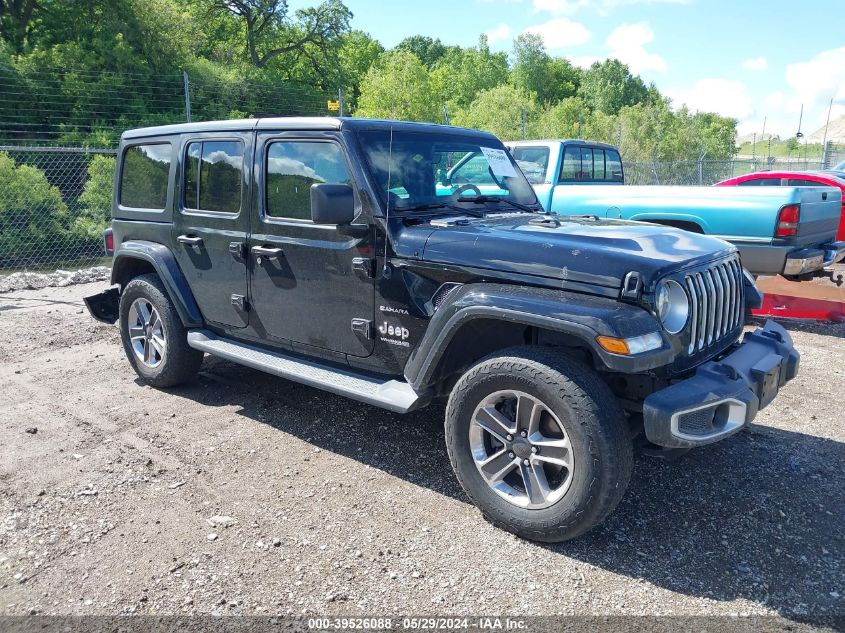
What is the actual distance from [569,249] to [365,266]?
1.18m

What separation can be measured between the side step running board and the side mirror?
926 millimetres

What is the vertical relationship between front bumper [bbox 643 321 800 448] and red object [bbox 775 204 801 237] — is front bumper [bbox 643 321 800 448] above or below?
below

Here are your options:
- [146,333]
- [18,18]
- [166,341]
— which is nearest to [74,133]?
[18,18]

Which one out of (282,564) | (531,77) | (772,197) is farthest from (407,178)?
(531,77)

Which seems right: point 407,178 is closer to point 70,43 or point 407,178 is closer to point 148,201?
point 148,201

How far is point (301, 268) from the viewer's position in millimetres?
4164

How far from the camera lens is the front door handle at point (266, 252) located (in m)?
4.27

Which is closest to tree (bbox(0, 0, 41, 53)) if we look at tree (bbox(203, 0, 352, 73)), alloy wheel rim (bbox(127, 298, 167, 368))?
tree (bbox(203, 0, 352, 73))

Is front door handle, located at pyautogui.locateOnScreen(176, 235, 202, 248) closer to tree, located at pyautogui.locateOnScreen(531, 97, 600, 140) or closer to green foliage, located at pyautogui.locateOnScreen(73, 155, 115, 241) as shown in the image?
green foliage, located at pyautogui.locateOnScreen(73, 155, 115, 241)

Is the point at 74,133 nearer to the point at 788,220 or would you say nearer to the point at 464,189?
the point at 464,189

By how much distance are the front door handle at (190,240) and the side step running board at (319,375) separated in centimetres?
64

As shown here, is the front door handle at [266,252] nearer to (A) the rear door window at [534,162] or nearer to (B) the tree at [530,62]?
(A) the rear door window at [534,162]

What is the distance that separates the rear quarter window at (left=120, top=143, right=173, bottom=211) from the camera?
5133 mm

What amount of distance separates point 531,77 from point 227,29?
4309cm
